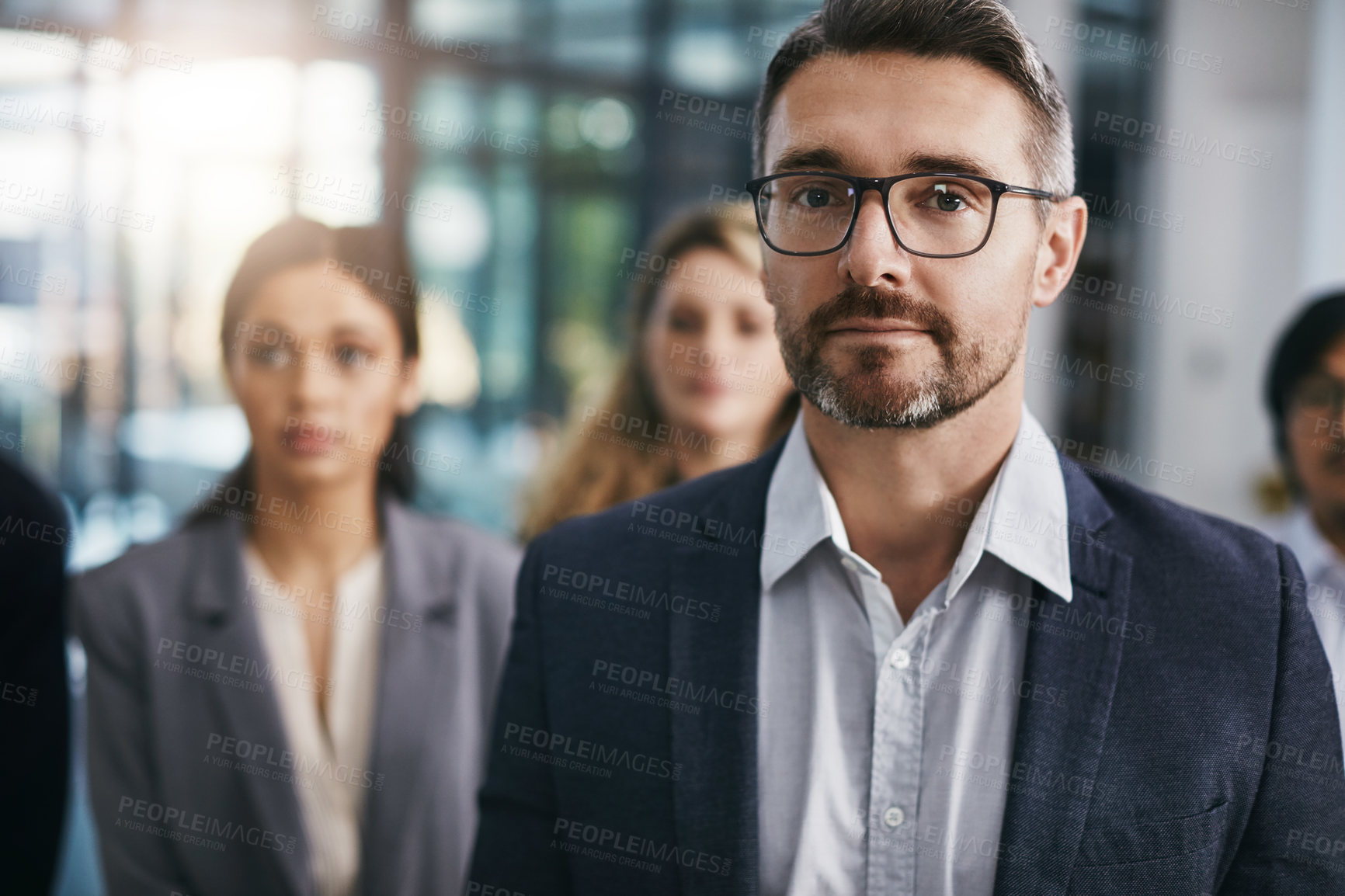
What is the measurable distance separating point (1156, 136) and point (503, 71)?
322 cm

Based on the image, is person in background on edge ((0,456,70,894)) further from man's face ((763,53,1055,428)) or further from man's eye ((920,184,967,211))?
man's eye ((920,184,967,211))

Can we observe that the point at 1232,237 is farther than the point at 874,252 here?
Yes

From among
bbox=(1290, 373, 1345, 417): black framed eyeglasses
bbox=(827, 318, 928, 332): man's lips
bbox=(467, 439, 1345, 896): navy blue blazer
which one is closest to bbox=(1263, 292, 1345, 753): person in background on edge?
bbox=(1290, 373, 1345, 417): black framed eyeglasses

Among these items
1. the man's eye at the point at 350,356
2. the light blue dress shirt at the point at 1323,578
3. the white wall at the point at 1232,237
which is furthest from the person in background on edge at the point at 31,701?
the white wall at the point at 1232,237

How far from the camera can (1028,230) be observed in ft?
4.04

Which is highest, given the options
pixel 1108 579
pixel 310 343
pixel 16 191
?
pixel 16 191

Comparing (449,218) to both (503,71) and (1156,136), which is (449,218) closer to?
(503,71)

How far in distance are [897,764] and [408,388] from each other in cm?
140

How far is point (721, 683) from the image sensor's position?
4.09ft

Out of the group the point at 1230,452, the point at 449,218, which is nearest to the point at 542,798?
the point at 449,218

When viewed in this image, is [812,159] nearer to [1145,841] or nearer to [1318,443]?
[1145,841]

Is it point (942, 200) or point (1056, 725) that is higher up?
point (942, 200)

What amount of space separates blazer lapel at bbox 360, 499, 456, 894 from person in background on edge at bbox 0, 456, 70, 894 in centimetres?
64

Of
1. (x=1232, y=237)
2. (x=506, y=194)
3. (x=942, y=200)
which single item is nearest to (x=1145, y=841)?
(x=942, y=200)
